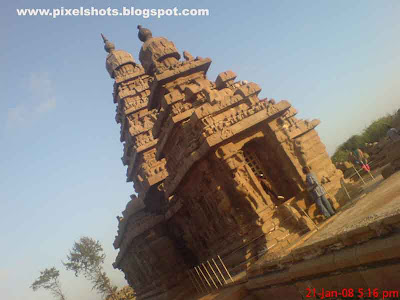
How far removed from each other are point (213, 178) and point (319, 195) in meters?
3.61

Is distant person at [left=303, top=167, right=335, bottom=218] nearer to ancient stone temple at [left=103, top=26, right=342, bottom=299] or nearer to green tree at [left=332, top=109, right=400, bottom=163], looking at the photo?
ancient stone temple at [left=103, top=26, right=342, bottom=299]

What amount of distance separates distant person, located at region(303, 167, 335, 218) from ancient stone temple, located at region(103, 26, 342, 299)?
50 centimetres

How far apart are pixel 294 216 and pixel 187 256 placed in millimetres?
8213

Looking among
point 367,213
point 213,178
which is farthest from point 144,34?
point 367,213

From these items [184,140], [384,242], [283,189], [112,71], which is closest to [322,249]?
[384,242]

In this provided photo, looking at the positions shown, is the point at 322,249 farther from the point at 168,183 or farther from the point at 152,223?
the point at 152,223

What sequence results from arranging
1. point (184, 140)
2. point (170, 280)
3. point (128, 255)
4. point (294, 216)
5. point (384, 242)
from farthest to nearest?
point (128, 255), point (170, 280), point (184, 140), point (294, 216), point (384, 242)

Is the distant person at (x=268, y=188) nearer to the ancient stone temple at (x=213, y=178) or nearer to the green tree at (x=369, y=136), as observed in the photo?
the ancient stone temple at (x=213, y=178)

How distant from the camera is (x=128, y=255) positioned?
18312 mm
